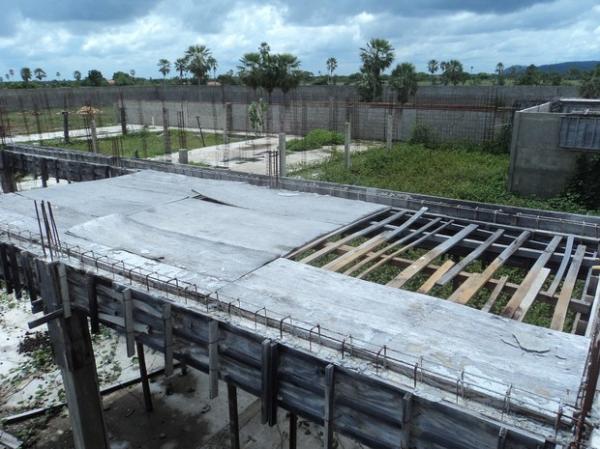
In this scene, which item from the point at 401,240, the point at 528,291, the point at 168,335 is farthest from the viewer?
the point at 401,240

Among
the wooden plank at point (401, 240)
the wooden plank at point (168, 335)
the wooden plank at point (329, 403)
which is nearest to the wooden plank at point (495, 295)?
the wooden plank at point (401, 240)

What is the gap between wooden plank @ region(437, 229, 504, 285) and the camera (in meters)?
7.93

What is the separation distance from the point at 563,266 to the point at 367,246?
3540 mm

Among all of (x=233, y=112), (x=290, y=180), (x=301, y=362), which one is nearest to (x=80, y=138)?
(x=233, y=112)

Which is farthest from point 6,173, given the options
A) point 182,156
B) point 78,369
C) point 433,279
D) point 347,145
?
point 433,279

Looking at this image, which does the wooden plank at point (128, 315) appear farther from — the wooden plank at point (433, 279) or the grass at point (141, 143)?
the grass at point (141, 143)

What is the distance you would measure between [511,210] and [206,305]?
24.9ft

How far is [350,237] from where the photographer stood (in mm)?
9938

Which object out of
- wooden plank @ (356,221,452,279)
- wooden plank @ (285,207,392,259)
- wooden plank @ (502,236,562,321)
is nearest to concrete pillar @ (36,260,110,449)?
wooden plank @ (285,207,392,259)

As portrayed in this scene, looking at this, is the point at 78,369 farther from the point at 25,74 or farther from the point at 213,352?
the point at 25,74

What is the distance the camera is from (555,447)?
14.5ft

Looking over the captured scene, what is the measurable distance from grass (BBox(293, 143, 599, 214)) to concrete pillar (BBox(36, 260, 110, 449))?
55.4ft

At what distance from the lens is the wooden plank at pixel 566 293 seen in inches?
261

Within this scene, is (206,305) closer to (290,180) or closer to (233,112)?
(290,180)
